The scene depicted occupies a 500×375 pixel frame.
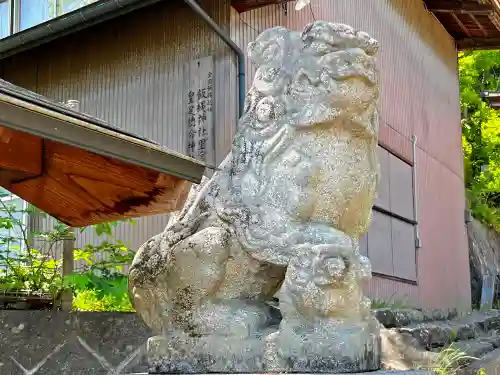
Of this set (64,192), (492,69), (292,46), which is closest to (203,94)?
(64,192)

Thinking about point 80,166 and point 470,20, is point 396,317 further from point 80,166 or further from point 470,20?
point 470,20

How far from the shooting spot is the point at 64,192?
16.4 ft

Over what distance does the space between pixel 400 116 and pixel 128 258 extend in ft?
23.5

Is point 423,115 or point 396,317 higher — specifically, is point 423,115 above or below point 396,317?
above

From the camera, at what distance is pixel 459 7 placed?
13070 millimetres

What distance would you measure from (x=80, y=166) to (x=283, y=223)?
1.59m

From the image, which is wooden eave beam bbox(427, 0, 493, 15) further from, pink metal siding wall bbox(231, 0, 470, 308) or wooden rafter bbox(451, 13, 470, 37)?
wooden rafter bbox(451, 13, 470, 37)

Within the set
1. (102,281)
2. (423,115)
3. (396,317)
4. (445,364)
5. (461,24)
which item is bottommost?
(445,364)

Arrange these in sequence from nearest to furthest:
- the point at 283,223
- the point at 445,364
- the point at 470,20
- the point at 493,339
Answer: the point at 283,223 → the point at 445,364 → the point at 493,339 → the point at 470,20

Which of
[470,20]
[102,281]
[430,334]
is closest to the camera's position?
[430,334]

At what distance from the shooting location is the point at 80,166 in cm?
441

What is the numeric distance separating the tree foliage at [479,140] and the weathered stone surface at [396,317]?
13.5 metres

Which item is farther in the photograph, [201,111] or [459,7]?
[459,7]

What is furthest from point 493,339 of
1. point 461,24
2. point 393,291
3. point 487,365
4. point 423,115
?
point 461,24
